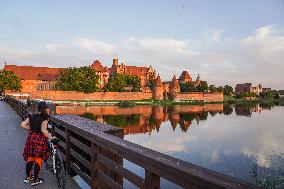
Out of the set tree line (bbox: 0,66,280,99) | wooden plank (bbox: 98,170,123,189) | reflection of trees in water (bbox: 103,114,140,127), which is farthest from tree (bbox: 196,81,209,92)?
wooden plank (bbox: 98,170,123,189)

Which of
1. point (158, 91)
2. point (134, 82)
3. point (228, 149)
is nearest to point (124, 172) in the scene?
point (228, 149)

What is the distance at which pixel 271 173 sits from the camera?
59.8 ft

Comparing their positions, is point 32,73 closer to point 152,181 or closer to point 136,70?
point 136,70

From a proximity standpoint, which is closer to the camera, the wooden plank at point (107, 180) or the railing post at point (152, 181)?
the railing post at point (152, 181)

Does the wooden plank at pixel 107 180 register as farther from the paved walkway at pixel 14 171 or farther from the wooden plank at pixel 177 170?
the paved walkway at pixel 14 171

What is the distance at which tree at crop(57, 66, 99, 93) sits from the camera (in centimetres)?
10288

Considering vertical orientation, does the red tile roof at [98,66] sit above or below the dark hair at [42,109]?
above

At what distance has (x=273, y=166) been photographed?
66.7ft

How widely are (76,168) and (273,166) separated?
1637 cm

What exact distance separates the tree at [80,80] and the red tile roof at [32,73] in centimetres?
3146

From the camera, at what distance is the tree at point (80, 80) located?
4050 inches

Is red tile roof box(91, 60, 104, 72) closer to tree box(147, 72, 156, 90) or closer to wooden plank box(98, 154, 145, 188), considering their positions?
tree box(147, 72, 156, 90)

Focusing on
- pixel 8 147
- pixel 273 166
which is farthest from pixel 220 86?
pixel 8 147

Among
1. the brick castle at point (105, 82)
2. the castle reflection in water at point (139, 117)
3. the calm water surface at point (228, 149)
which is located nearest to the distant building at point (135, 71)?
the brick castle at point (105, 82)
